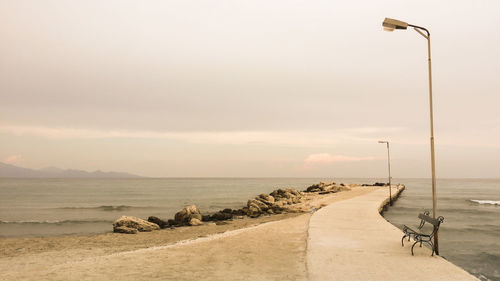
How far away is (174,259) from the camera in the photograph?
10633 mm

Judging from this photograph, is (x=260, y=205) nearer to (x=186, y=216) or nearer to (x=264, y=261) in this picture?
(x=186, y=216)

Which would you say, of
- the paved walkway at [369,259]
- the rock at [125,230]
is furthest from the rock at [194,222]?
the paved walkway at [369,259]

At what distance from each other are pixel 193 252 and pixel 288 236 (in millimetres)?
4485

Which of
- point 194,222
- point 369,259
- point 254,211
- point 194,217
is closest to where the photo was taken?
point 369,259

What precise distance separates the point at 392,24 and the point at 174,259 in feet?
34.3

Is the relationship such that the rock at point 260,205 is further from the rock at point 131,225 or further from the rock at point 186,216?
the rock at point 131,225

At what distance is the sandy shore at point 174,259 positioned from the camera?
8852 millimetres

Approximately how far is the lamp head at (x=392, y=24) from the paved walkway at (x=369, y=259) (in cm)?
740

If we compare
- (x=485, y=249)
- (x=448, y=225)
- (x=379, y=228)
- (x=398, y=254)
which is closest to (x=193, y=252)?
(x=398, y=254)

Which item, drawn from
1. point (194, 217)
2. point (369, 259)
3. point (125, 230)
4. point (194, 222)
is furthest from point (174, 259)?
point (194, 217)

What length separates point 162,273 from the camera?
898cm

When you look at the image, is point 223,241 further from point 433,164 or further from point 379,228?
point 433,164

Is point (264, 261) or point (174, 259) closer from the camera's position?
point (264, 261)

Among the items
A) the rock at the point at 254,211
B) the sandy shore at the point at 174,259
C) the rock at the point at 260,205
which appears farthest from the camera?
the rock at the point at 260,205
